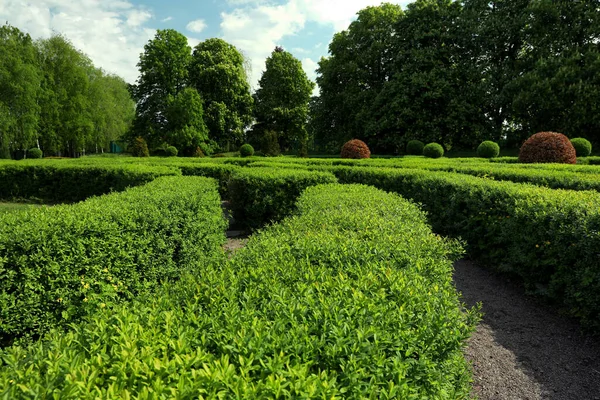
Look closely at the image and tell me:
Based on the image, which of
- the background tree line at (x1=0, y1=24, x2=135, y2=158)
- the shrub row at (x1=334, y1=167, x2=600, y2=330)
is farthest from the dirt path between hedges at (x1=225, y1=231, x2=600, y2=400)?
the background tree line at (x1=0, y1=24, x2=135, y2=158)

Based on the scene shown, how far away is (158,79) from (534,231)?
3597cm

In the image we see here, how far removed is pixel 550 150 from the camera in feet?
47.3

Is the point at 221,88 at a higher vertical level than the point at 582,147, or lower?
higher

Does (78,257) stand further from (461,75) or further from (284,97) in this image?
(284,97)

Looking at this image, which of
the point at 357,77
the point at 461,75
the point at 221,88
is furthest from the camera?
the point at 221,88

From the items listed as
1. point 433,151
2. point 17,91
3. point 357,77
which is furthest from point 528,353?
point 17,91

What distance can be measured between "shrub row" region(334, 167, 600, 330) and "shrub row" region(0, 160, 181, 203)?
9.31m

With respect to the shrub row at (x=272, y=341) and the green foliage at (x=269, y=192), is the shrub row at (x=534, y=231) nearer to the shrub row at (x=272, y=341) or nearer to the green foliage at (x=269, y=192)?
the shrub row at (x=272, y=341)

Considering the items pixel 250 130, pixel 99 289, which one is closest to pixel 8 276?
pixel 99 289

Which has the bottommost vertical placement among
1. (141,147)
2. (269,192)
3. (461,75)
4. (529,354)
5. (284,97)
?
(529,354)

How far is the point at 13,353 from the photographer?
1530mm

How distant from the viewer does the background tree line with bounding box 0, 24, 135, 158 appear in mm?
29656

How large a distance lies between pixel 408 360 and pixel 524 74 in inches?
1037

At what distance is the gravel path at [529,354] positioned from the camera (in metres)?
3.32
